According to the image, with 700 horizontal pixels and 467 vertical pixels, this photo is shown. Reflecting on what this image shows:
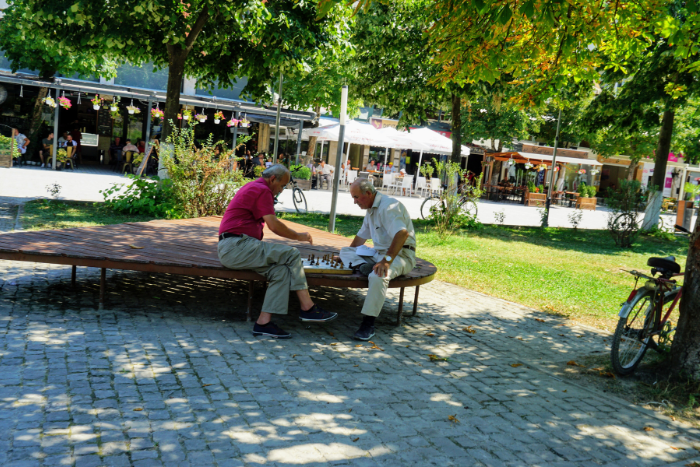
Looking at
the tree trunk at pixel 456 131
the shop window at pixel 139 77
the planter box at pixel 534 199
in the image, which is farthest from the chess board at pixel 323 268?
the planter box at pixel 534 199

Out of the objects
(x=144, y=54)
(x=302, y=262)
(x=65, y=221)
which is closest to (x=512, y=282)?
(x=302, y=262)

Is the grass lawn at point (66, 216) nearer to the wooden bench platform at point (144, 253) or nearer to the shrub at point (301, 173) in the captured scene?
the wooden bench platform at point (144, 253)

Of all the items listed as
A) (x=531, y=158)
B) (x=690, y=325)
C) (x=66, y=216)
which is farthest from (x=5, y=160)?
(x=531, y=158)

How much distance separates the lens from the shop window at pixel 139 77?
26.5 meters

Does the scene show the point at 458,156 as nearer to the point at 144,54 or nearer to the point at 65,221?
the point at 144,54

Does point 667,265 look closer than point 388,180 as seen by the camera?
Yes

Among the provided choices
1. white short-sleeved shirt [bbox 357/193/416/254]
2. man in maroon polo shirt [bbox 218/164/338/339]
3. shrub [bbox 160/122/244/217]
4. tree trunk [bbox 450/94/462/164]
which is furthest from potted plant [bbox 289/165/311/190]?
man in maroon polo shirt [bbox 218/164/338/339]

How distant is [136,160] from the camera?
77.9 feet

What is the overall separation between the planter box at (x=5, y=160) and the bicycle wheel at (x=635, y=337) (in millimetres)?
21077

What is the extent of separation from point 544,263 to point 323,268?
7.04 m

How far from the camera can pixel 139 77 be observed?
26.7m

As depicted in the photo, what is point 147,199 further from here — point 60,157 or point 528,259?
point 60,157

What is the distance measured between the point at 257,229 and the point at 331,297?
71.5 inches

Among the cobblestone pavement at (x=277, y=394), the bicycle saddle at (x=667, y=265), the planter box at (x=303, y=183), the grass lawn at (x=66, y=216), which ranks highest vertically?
the bicycle saddle at (x=667, y=265)
